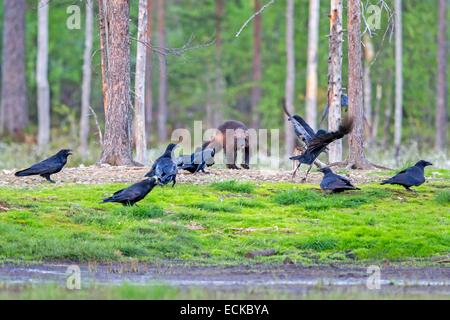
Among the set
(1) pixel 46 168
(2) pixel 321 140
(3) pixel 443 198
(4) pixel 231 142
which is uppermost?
(2) pixel 321 140

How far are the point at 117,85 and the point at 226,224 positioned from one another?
580 cm

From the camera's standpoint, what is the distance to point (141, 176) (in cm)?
2028

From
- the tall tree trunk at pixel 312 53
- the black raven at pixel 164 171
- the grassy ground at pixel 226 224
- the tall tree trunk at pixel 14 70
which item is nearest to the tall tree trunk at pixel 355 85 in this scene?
the grassy ground at pixel 226 224

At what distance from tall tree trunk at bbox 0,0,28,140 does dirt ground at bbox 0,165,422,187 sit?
2507cm

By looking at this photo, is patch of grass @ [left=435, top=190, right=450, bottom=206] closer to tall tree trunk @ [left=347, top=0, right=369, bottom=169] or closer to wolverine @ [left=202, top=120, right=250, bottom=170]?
tall tree trunk @ [left=347, top=0, right=369, bottom=169]

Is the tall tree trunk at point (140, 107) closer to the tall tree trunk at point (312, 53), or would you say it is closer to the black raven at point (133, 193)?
the black raven at point (133, 193)

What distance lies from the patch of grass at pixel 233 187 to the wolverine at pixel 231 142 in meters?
4.45

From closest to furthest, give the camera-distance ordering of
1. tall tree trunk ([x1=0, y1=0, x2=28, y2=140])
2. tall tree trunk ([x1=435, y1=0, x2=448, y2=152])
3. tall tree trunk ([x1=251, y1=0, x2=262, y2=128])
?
1. tall tree trunk ([x1=0, y1=0, x2=28, y2=140])
2. tall tree trunk ([x1=435, y1=0, x2=448, y2=152])
3. tall tree trunk ([x1=251, y1=0, x2=262, y2=128])

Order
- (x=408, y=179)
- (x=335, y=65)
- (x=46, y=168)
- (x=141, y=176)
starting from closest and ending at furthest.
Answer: (x=408, y=179), (x=46, y=168), (x=141, y=176), (x=335, y=65)

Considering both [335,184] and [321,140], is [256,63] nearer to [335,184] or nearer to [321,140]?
[335,184]

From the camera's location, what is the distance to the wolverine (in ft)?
80.5

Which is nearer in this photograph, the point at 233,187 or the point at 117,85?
the point at 233,187

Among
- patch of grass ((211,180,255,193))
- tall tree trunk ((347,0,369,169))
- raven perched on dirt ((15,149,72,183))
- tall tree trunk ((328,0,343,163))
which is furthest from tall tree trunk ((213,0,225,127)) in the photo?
raven perched on dirt ((15,149,72,183))

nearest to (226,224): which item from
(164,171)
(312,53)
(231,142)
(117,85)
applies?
(164,171)
